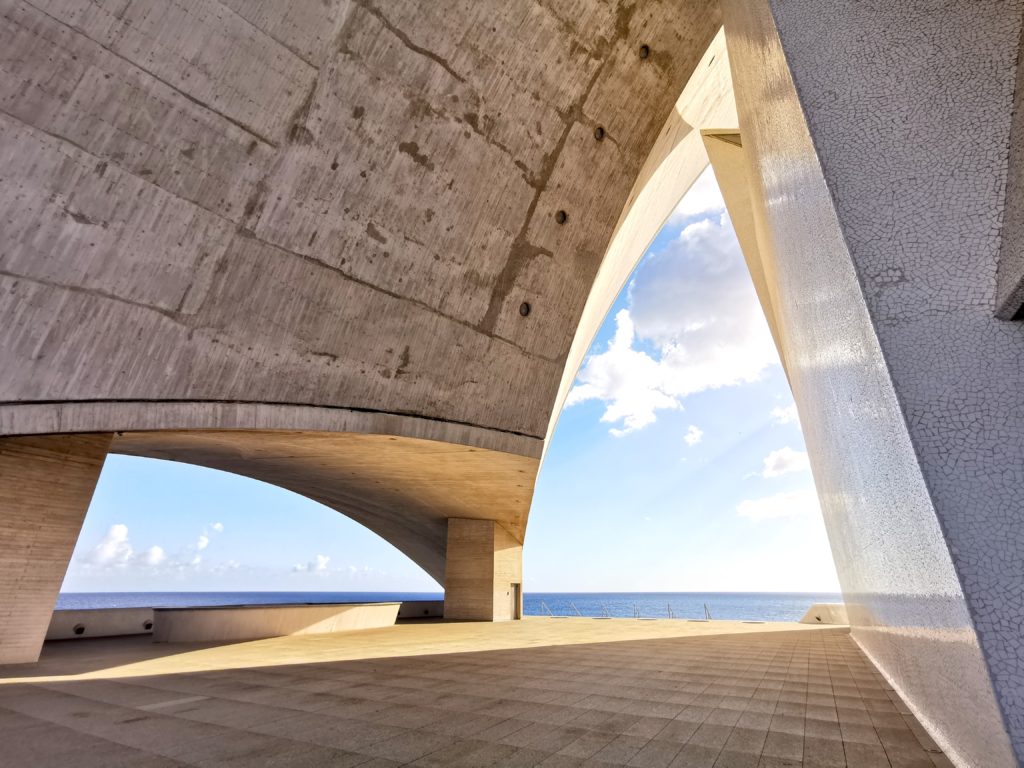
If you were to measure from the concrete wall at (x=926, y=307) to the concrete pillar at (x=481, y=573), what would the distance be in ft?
49.5

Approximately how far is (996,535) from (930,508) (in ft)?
0.59

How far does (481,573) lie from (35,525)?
1243 cm

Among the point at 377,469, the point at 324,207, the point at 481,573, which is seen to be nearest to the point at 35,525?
the point at 324,207

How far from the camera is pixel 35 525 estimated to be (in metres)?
7.35

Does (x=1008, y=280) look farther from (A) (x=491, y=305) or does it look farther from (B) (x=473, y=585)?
(B) (x=473, y=585)

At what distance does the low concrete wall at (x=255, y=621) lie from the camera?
9.75 meters

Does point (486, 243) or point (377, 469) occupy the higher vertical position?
point (486, 243)

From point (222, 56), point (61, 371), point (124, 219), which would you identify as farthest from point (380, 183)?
point (61, 371)

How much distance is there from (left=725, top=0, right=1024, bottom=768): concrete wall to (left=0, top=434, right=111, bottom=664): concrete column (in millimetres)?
9460

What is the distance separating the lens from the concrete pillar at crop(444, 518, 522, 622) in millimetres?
17344

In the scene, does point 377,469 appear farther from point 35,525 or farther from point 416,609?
point 416,609

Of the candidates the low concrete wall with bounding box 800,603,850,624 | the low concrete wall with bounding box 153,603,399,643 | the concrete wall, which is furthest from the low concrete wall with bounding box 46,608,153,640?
the low concrete wall with bounding box 800,603,850,624

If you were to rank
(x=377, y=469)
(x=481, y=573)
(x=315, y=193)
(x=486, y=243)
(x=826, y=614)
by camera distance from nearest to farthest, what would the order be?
1. (x=315, y=193)
2. (x=486, y=243)
3. (x=377, y=469)
4. (x=826, y=614)
5. (x=481, y=573)

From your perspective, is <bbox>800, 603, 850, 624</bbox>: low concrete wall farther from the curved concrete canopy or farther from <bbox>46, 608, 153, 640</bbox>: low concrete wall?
<bbox>46, 608, 153, 640</bbox>: low concrete wall
